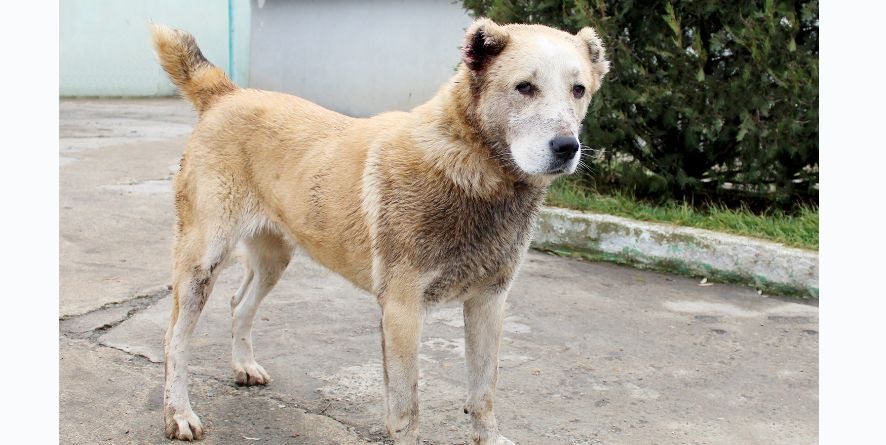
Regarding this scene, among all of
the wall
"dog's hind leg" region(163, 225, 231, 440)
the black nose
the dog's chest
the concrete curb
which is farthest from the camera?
the wall

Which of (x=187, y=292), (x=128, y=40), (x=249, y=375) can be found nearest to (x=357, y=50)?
(x=128, y=40)

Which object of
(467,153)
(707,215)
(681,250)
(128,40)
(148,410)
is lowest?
(148,410)

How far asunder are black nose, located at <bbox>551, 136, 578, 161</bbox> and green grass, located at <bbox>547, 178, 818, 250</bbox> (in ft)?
10.4

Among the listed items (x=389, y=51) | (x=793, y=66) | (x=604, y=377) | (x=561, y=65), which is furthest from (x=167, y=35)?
(x=389, y=51)

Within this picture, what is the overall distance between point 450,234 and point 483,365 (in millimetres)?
625

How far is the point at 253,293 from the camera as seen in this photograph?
4176 millimetres

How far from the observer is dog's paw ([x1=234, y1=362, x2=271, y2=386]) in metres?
4.05

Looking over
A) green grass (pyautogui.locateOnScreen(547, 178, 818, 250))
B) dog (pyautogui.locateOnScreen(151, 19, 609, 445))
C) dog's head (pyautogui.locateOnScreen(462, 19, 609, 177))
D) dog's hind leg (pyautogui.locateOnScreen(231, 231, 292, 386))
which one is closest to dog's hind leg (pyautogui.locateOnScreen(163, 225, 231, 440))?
dog (pyautogui.locateOnScreen(151, 19, 609, 445))

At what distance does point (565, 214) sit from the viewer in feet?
21.0

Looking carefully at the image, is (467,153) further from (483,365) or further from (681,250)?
(681,250)

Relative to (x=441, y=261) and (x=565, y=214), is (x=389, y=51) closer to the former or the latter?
(x=565, y=214)

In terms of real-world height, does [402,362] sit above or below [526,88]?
below

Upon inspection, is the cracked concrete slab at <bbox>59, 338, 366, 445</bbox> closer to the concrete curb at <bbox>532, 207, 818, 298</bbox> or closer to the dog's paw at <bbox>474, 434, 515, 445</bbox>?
the dog's paw at <bbox>474, 434, 515, 445</bbox>

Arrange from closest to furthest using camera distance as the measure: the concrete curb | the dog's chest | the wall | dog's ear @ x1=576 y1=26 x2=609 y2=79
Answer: the dog's chest → dog's ear @ x1=576 y1=26 x2=609 y2=79 → the concrete curb → the wall
